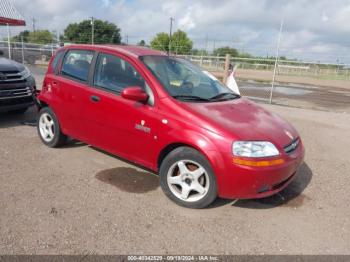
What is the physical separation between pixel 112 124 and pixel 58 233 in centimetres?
160

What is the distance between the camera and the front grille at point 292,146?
3625 mm

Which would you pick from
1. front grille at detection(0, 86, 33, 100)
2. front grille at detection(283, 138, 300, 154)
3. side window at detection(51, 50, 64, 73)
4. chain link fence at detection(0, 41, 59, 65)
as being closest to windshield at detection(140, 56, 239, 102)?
front grille at detection(283, 138, 300, 154)

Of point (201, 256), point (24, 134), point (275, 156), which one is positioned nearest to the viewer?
point (201, 256)

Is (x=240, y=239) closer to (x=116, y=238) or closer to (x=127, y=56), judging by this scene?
(x=116, y=238)

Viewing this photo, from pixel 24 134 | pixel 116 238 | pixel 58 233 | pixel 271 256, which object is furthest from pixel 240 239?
pixel 24 134

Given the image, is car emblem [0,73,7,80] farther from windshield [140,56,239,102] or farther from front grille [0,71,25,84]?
windshield [140,56,239,102]

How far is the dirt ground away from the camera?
2.98m

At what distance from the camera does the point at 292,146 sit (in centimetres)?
378

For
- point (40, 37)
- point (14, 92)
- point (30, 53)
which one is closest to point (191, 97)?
point (14, 92)

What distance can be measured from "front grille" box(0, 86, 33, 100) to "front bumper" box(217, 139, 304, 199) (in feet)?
15.2

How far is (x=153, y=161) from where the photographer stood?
3953mm

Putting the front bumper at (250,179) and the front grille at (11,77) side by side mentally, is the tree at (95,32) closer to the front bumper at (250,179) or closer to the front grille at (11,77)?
the front grille at (11,77)

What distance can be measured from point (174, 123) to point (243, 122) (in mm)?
763

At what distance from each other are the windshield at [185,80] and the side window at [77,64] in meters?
0.93
